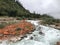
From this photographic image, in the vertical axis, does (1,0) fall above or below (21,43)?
above

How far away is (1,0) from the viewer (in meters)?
80.7

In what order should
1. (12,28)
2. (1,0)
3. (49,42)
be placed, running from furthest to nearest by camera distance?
1. (1,0)
2. (12,28)
3. (49,42)

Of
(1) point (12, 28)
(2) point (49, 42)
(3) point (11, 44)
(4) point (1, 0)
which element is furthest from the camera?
(4) point (1, 0)

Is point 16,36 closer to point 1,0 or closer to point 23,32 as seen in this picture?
point 23,32

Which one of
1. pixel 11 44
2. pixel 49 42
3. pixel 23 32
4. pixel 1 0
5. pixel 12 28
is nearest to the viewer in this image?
pixel 11 44

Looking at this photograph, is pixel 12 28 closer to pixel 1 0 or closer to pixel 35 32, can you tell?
pixel 35 32

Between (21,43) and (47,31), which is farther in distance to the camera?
(47,31)

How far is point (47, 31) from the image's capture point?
3127 cm

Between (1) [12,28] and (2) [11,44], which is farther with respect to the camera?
(1) [12,28]

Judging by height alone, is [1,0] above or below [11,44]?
above

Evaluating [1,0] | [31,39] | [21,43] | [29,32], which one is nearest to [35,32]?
[29,32]

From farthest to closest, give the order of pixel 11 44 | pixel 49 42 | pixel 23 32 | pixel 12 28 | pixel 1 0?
1. pixel 1 0
2. pixel 12 28
3. pixel 23 32
4. pixel 49 42
5. pixel 11 44

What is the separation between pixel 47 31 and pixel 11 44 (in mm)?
8864

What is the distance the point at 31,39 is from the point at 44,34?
10.8 ft
